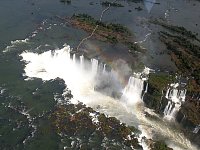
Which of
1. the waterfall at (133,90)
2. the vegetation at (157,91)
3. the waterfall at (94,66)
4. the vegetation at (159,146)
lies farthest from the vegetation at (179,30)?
the vegetation at (159,146)

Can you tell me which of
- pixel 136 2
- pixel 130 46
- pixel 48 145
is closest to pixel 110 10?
pixel 136 2

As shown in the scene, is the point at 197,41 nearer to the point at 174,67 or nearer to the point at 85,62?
the point at 174,67

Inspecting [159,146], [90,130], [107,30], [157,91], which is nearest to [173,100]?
[157,91]

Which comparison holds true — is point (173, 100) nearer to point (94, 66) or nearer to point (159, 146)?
point (159, 146)

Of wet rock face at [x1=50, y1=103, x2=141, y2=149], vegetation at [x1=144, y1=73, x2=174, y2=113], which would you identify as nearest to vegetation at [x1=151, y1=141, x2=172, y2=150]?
wet rock face at [x1=50, y1=103, x2=141, y2=149]

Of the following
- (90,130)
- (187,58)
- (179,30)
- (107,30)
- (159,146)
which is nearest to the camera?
(159,146)

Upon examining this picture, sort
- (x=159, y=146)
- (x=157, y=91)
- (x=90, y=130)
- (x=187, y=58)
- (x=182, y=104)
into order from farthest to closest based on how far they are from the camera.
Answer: (x=187, y=58) < (x=157, y=91) < (x=182, y=104) < (x=90, y=130) < (x=159, y=146)

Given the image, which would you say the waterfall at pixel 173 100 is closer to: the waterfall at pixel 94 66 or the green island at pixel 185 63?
the green island at pixel 185 63
